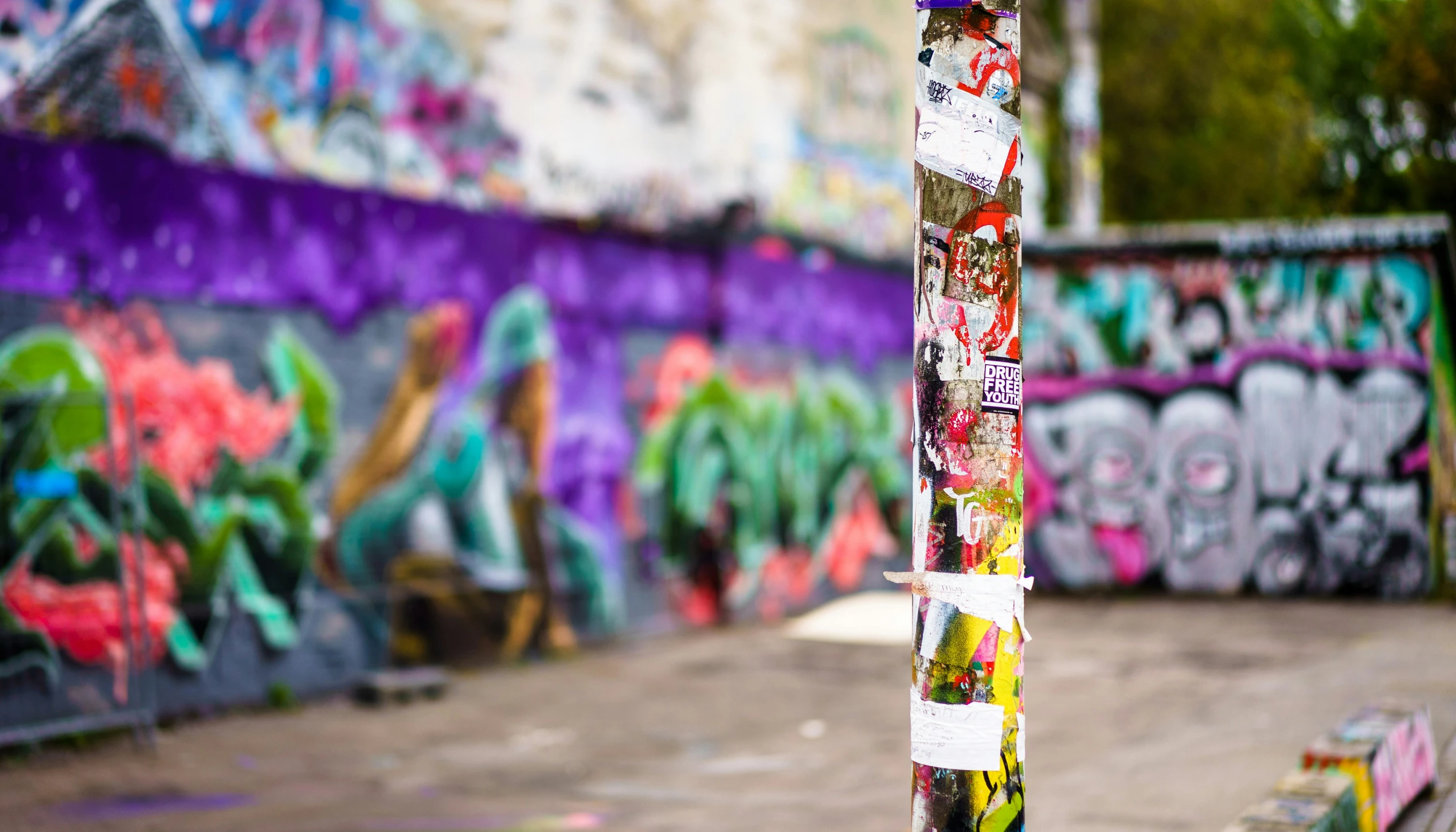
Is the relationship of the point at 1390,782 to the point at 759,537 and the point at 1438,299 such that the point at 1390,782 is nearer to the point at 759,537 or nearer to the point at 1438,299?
the point at 759,537

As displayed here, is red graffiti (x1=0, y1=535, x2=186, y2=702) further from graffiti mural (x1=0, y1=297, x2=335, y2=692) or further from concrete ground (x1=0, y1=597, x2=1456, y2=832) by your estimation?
concrete ground (x1=0, y1=597, x2=1456, y2=832)

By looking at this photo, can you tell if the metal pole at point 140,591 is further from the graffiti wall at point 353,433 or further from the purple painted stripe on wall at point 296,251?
the purple painted stripe on wall at point 296,251

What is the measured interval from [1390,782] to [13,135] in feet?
26.1

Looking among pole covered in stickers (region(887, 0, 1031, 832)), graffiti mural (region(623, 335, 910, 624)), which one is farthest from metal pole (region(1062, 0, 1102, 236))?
pole covered in stickers (region(887, 0, 1031, 832))

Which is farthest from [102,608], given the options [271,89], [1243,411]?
[1243,411]

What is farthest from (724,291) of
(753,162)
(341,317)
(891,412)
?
(341,317)

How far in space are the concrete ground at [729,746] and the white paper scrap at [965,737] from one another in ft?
11.5

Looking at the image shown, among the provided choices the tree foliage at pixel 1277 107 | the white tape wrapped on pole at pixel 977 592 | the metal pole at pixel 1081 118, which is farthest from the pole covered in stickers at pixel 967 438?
the metal pole at pixel 1081 118

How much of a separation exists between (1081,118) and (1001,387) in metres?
22.3

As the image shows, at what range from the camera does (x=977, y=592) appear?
12.6ft

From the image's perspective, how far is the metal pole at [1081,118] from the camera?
24734 mm

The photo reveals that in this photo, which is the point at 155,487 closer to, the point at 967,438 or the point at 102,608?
the point at 102,608

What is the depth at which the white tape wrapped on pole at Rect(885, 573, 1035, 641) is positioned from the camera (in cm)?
384

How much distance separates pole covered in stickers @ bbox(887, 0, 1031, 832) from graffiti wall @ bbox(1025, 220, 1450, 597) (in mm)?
13085
